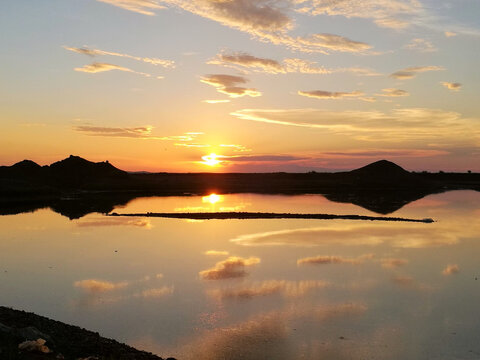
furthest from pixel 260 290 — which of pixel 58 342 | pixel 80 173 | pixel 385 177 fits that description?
pixel 385 177

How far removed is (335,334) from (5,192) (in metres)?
87.9

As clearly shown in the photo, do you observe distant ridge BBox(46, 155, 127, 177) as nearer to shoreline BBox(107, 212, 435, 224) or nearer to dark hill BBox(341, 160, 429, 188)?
dark hill BBox(341, 160, 429, 188)

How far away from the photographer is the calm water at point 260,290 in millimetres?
14586

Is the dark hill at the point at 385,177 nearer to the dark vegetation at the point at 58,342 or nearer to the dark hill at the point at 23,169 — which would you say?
the dark hill at the point at 23,169

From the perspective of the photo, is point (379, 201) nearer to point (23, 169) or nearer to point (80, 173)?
point (80, 173)

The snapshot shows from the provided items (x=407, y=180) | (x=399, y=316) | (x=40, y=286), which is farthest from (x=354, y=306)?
(x=407, y=180)

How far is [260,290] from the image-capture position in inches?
811

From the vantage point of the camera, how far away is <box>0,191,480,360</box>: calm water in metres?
14.6

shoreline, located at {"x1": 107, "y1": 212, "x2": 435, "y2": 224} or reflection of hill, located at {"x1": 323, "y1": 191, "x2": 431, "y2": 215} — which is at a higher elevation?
reflection of hill, located at {"x1": 323, "y1": 191, "x2": 431, "y2": 215}

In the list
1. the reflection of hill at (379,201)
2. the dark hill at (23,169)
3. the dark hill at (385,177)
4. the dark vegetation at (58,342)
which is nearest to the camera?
the dark vegetation at (58,342)

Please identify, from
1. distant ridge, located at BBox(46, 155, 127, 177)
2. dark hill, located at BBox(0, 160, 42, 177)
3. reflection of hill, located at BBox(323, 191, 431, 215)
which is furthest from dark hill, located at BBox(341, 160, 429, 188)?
dark hill, located at BBox(0, 160, 42, 177)

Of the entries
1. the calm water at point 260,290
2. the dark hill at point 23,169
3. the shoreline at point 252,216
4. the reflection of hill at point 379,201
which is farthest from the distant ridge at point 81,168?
the calm water at point 260,290

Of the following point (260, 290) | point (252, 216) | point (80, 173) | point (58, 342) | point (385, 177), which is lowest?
point (260, 290)

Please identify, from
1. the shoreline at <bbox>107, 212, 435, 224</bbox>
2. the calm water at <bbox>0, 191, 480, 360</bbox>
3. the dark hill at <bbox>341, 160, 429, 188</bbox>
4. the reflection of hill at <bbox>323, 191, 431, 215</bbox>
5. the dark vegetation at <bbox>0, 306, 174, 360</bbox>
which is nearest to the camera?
the dark vegetation at <bbox>0, 306, 174, 360</bbox>
